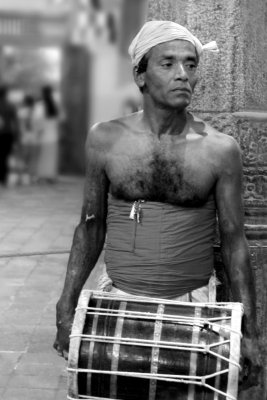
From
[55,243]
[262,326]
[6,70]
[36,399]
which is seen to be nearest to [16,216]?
[55,243]

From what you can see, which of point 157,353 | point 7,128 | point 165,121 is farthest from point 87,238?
point 7,128

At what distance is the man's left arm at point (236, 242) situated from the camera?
2.76 metres

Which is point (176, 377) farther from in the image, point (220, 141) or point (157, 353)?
point (220, 141)

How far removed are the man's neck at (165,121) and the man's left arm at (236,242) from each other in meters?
0.17

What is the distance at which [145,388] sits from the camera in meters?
2.52

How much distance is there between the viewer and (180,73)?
8.83ft

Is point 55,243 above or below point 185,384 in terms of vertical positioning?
below

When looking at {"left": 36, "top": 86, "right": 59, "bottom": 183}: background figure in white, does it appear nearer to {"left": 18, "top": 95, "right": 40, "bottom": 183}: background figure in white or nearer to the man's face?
{"left": 18, "top": 95, "right": 40, "bottom": 183}: background figure in white

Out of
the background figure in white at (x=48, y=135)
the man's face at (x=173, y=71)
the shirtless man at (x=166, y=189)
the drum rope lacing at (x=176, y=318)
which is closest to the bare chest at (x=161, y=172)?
the shirtless man at (x=166, y=189)

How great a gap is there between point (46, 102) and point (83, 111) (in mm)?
1612

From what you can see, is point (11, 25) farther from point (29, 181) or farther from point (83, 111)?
point (29, 181)

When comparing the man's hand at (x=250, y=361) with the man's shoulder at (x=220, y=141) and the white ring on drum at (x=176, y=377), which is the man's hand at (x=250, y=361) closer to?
the white ring on drum at (x=176, y=377)

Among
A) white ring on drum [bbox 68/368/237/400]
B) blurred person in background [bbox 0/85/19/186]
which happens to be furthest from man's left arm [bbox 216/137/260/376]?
blurred person in background [bbox 0/85/19/186]

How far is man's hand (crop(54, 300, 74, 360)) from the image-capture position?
2.82m
